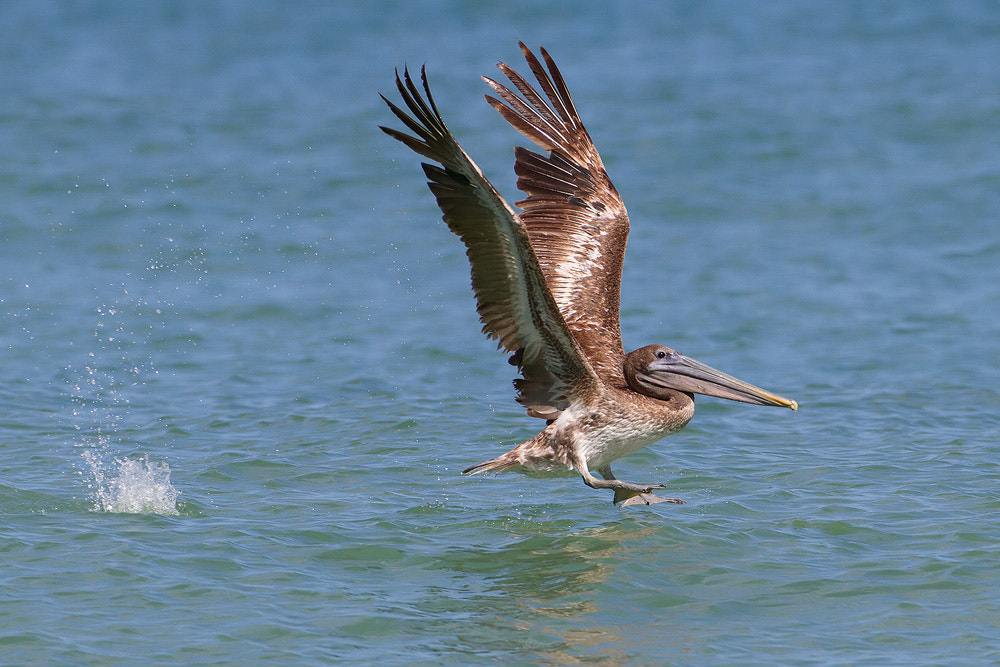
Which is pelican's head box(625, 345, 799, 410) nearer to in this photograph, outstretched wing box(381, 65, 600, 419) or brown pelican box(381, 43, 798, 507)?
brown pelican box(381, 43, 798, 507)

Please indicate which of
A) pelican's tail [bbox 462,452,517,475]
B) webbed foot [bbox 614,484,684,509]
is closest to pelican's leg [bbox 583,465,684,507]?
webbed foot [bbox 614,484,684,509]

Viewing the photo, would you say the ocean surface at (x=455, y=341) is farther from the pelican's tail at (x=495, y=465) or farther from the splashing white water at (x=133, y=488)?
the pelican's tail at (x=495, y=465)

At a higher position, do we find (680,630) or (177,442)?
(177,442)

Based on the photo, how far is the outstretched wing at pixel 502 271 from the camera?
5617mm

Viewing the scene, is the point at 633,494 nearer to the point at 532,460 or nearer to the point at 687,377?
the point at 532,460

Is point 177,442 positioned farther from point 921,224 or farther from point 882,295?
point 921,224

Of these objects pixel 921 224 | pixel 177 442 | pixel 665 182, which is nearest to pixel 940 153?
pixel 921 224

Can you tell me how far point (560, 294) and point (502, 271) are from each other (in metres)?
1.66

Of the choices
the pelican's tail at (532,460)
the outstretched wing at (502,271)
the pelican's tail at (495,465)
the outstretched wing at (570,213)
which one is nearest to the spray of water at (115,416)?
the pelican's tail at (495,465)

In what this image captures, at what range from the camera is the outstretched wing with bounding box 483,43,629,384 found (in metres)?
7.75

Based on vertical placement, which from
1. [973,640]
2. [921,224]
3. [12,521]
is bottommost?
[973,640]

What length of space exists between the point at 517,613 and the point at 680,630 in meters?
0.70

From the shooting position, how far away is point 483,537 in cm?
677

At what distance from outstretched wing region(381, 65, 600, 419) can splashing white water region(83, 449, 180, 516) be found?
1915 millimetres
